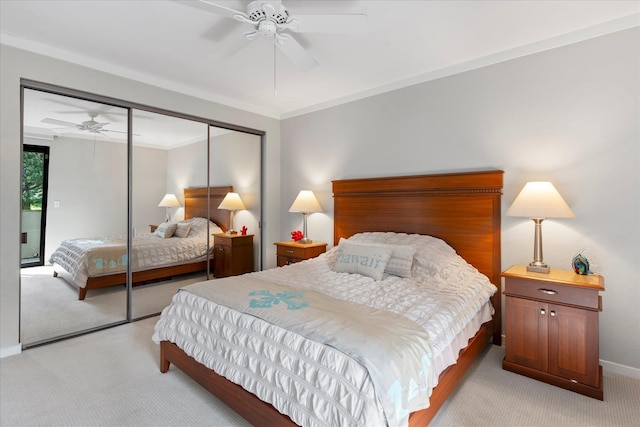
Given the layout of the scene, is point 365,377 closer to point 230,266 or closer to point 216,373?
point 216,373

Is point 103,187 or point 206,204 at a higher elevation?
point 103,187

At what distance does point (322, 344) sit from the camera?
144 cm

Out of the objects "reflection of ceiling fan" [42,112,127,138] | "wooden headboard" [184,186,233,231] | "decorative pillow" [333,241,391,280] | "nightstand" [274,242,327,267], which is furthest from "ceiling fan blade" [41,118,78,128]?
"decorative pillow" [333,241,391,280]

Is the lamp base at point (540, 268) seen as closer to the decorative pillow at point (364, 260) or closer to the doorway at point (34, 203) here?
the decorative pillow at point (364, 260)

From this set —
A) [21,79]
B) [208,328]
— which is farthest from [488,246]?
[21,79]

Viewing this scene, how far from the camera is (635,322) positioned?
7.54 ft

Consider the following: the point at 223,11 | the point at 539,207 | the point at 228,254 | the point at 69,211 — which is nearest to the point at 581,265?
the point at 539,207

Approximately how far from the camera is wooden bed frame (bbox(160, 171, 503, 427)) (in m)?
1.77

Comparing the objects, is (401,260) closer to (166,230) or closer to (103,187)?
(166,230)

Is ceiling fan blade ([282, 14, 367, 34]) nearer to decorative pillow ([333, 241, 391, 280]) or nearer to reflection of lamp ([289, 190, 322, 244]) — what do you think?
decorative pillow ([333, 241, 391, 280])

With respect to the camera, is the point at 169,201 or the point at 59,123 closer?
the point at 59,123

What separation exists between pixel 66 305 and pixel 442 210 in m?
3.85

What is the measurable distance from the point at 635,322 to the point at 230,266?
4029 mm

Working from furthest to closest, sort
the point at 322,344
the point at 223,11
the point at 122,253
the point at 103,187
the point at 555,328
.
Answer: the point at 122,253
the point at 103,187
the point at 555,328
the point at 223,11
the point at 322,344
